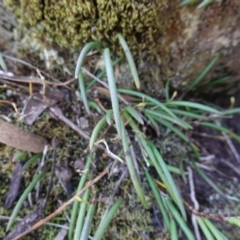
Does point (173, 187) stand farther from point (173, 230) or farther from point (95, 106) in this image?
point (95, 106)

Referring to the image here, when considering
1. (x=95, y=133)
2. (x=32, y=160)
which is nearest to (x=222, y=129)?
(x=95, y=133)

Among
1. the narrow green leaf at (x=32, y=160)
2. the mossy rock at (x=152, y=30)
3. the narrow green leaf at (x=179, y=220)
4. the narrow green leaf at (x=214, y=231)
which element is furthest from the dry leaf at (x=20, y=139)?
the narrow green leaf at (x=214, y=231)

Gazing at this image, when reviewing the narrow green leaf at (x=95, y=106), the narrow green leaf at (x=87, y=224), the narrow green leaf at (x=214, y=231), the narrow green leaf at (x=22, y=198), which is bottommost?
the narrow green leaf at (x=214, y=231)

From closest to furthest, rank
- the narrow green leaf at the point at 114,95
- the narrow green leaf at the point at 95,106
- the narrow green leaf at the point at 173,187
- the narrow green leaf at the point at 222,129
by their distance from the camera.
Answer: the narrow green leaf at the point at 114,95
the narrow green leaf at the point at 173,187
the narrow green leaf at the point at 95,106
the narrow green leaf at the point at 222,129

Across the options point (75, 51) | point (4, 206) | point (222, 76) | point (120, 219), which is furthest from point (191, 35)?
point (4, 206)

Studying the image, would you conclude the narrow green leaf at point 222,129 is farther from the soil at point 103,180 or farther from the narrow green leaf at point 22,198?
the narrow green leaf at point 22,198

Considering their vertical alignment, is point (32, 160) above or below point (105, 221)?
above

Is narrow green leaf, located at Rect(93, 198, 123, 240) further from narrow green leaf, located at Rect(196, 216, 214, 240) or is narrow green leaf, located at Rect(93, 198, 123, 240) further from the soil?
narrow green leaf, located at Rect(196, 216, 214, 240)

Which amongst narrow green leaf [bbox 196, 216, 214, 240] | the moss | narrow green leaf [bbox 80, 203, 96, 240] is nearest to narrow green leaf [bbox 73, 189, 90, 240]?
narrow green leaf [bbox 80, 203, 96, 240]
